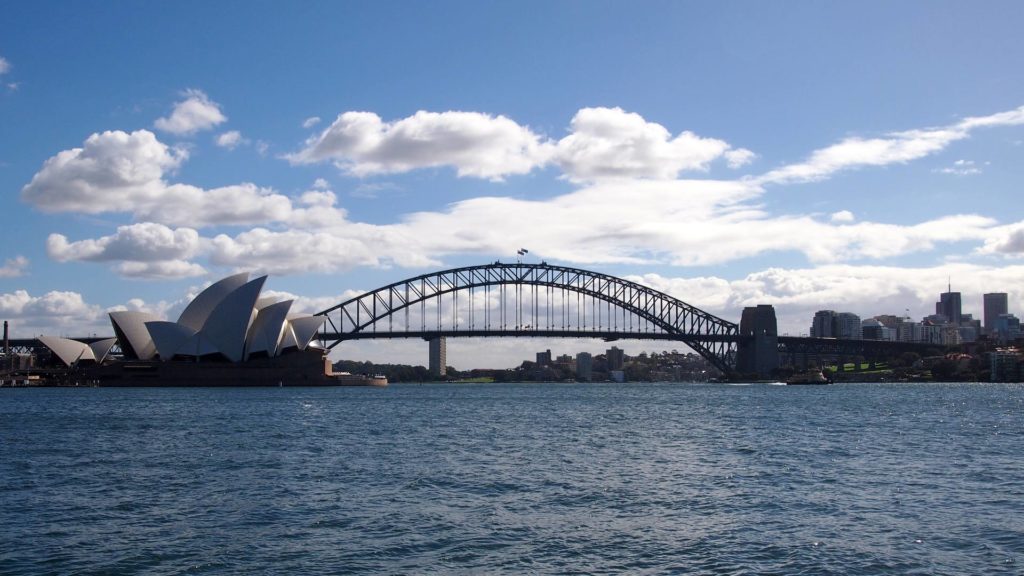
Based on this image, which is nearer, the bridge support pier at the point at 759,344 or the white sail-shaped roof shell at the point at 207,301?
the white sail-shaped roof shell at the point at 207,301

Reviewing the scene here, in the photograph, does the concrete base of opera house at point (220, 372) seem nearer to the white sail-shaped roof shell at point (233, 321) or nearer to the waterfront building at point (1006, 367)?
the white sail-shaped roof shell at point (233, 321)

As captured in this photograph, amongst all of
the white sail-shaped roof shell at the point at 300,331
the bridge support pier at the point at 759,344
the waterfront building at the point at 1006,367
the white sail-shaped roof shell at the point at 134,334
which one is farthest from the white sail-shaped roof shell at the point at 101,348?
the waterfront building at the point at 1006,367

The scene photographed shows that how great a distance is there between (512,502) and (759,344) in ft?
364

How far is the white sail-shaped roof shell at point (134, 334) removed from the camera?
99.9 m

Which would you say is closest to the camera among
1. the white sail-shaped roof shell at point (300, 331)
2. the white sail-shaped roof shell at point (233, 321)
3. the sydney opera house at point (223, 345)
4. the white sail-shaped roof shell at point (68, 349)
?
the white sail-shaped roof shell at point (233, 321)

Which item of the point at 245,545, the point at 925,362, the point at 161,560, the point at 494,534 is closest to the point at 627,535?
the point at 494,534

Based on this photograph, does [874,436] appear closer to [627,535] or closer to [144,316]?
[627,535]

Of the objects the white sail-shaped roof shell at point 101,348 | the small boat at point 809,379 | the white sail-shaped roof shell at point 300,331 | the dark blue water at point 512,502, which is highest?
the white sail-shaped roof shell at point 300,331

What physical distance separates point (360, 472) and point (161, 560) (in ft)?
30.0

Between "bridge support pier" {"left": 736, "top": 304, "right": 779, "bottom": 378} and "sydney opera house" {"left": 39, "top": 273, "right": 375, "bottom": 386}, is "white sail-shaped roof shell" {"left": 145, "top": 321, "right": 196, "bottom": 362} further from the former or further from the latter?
"bridge support pier" {"left": 736, "top": 304, "right": 779, "bottom": 378}

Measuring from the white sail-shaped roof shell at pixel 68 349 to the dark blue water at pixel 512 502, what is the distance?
275ft

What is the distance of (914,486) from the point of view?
20516mm

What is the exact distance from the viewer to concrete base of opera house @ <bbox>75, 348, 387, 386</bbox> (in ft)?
315

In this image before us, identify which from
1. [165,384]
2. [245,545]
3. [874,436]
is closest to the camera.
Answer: [245,545]
